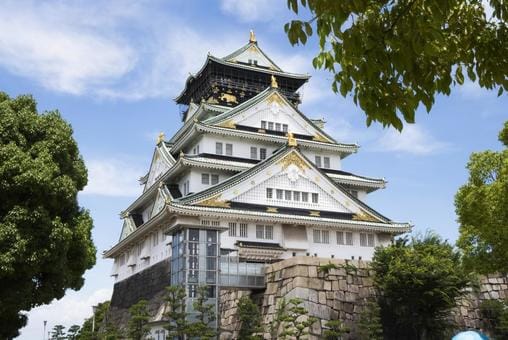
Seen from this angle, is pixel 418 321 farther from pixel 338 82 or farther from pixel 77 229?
pixel 338 82

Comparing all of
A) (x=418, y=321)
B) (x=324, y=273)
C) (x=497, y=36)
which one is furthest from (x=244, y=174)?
(x=497, y=36)

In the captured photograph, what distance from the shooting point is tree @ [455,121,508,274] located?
19953 mm

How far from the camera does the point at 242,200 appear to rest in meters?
33.2

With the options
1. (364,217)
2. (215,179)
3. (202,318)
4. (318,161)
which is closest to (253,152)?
(215,179)

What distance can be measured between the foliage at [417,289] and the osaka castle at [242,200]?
5539mm

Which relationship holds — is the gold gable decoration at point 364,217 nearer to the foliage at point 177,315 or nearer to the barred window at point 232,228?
the barred window at point 232,228

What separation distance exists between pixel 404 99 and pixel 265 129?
32985 millimetres

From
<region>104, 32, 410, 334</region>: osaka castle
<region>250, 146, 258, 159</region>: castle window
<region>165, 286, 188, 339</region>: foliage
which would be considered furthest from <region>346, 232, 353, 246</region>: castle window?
<region>165, 286, 188, 339</region>: foliage

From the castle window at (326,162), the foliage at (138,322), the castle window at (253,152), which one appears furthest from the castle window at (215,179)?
the foliage at (138,322)

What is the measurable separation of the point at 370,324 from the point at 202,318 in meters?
6.37

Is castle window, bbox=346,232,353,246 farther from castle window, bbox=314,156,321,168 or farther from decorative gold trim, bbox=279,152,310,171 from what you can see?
castle window, bbox=314,156,321,168

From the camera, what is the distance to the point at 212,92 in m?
44.1

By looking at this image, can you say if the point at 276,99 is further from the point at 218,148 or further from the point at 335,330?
the point at 335,330

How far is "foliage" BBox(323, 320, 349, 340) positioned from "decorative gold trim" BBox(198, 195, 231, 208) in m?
12.1
